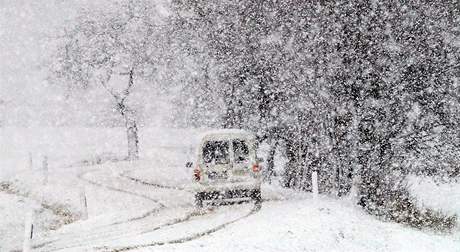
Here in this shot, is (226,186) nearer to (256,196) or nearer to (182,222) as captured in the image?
(256,196)

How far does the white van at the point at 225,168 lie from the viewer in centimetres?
1538

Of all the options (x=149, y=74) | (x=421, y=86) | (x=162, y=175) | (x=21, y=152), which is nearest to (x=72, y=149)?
(x=21, y=152)

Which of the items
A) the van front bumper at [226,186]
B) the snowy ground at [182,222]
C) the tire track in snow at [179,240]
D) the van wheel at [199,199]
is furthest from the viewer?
the van wheel at [199,199]

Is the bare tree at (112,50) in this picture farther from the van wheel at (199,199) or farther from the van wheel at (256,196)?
the van wheel at (256,196)

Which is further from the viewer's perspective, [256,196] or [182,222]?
[256,196]

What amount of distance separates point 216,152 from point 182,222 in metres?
2.08

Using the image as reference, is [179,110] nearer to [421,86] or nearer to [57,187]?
[57,187]

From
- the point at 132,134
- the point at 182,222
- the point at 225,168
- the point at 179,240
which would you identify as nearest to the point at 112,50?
the point at 132,134

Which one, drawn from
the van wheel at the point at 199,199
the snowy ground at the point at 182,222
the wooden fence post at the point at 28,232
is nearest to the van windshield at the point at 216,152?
the van wheel at the point at 199,199

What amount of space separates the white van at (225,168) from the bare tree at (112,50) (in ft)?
61.9

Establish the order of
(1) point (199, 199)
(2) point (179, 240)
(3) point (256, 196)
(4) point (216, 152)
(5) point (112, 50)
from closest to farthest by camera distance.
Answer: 1. (2) point (179, 240)
2. (4) point (216, 152)
3. (1) point (199, 199)
4. (3) point (256, 196)
5. (5) point (112, 50)

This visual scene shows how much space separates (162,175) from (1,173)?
31.6 feet

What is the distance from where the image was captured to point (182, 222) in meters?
14.5

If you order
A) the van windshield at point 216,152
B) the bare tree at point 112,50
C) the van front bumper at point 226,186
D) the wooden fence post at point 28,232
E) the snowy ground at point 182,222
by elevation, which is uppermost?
the bare tree at point 112,50
